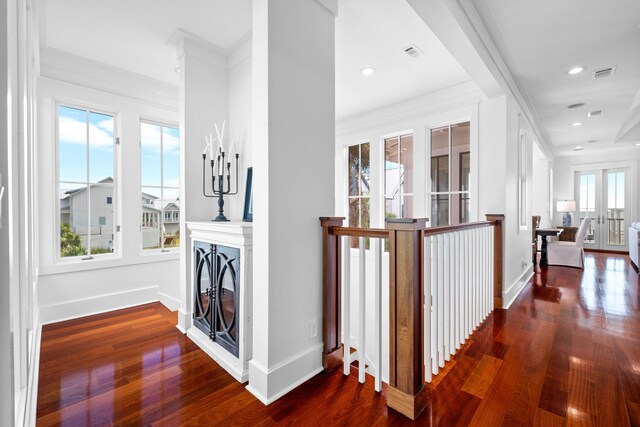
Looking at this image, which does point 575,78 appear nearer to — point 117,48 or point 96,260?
point 117,48

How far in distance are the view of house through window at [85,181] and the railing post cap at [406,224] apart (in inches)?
123

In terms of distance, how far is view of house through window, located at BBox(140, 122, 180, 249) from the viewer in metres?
3.45

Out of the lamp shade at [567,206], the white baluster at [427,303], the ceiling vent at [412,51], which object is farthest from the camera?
the lamp shade at [567,206]

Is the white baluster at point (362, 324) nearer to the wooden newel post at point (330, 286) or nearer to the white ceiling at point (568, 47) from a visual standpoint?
the wooden newel post at point (330, 286)

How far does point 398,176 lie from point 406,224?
3.20 meters

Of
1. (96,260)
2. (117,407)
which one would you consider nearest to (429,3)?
(117,407)

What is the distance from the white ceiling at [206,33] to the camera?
7.43ft

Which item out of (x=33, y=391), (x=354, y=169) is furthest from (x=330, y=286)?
(x=354, y=169)

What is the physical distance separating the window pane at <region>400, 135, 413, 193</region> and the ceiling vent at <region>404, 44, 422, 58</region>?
1.60m

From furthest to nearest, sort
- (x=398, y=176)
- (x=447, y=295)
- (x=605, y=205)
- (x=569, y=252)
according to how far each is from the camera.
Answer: (x=605, y=205)
(x=569, y=252)
(x=398, y=176)
(x=447, y=295)

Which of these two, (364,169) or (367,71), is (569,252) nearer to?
(364,169)

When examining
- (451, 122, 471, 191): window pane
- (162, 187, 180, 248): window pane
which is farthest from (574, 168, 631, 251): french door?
(162, 187, 180, 248): window pane

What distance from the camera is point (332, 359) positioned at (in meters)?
1.96

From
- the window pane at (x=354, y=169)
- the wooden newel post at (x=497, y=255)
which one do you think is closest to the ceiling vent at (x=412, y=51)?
the wooden newel post at (x=497, y=255)
